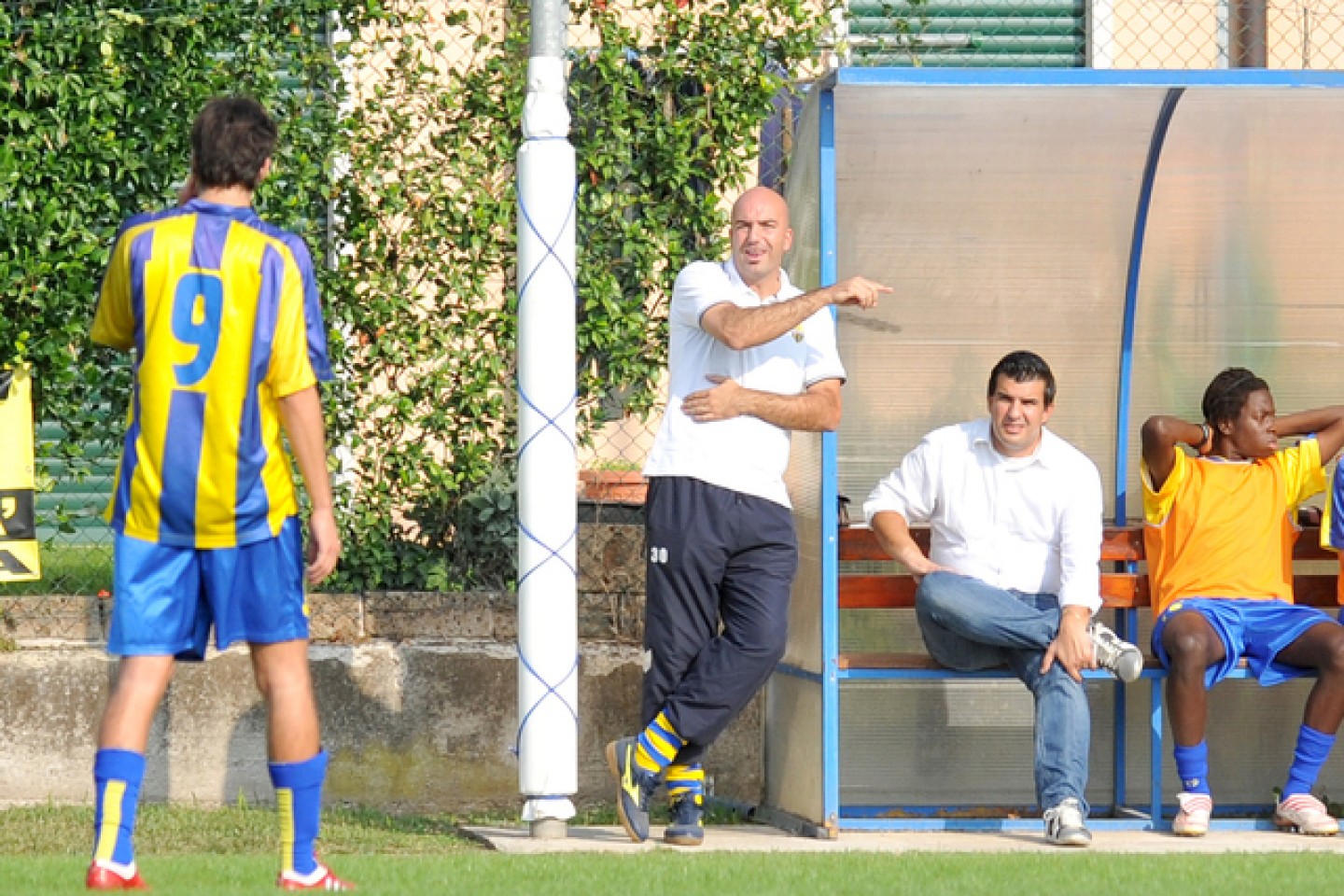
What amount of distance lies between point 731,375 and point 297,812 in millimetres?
2140

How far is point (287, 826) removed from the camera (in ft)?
16.6

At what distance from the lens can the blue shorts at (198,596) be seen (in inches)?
194

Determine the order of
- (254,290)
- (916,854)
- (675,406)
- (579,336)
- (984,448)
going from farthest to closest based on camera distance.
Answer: (579,336), (984,448), (675,406), (916,854), (254,290)

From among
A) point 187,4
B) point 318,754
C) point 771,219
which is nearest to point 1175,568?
point 771,219

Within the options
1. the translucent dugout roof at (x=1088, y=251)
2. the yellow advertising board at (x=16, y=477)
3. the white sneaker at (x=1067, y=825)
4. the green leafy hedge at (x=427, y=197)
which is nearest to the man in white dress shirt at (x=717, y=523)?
the translucent dugout roof at (x=1088, y=251)

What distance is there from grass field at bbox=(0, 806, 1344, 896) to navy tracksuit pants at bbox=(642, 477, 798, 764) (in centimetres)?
47

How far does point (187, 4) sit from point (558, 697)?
9.37ft

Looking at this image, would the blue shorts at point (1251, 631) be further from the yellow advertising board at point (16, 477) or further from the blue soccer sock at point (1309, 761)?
the yellow advertising board at point (16, 477)

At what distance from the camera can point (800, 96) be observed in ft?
25.8

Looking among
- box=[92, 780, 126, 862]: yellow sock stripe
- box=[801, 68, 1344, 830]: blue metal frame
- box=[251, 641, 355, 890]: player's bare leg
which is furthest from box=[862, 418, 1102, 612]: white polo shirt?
box=[92, 780, 126, 862]: yellow sock stripe

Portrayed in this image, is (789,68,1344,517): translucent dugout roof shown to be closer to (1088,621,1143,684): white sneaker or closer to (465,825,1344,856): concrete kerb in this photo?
(1088,621,1143,684): white sneaker

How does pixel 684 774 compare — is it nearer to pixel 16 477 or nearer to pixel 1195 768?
pixel 1195 768

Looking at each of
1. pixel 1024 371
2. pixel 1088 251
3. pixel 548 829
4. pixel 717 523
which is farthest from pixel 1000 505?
pixel 548 829

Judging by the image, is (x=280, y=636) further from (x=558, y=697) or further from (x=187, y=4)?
(x=187, y=4)
